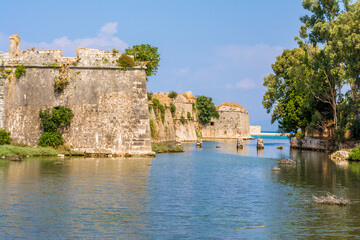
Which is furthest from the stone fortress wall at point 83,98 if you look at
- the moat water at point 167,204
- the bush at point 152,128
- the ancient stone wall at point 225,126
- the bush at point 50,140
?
the ancient stone wall at point 225,126

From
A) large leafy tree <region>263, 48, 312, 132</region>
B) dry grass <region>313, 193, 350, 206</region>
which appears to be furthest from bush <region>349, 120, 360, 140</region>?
dry grass <region>313, 193, 350, 206</region>

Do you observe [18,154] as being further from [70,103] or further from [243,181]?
[243,181]

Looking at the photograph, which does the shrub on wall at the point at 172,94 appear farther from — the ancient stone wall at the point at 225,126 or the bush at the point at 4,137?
the bush at the point at 4,137

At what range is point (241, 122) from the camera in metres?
112

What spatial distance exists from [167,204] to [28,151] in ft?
62.8

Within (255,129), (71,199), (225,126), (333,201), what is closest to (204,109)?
(225,126)

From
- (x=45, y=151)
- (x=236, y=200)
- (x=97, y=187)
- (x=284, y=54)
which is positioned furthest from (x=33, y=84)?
(x=284, y=54)

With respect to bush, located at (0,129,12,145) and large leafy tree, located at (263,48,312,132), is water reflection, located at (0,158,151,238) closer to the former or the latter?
bush, located at (0,129,12,145)

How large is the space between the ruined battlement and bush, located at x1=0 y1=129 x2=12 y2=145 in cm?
540

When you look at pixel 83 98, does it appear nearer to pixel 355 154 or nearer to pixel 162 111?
pixel 355 154

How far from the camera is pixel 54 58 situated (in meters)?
34.7

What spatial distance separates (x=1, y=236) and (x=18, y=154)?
21.4m

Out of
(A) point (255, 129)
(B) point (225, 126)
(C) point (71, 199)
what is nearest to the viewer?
(C) point (71, 199)

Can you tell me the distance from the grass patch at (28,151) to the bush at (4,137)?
1528 mm
